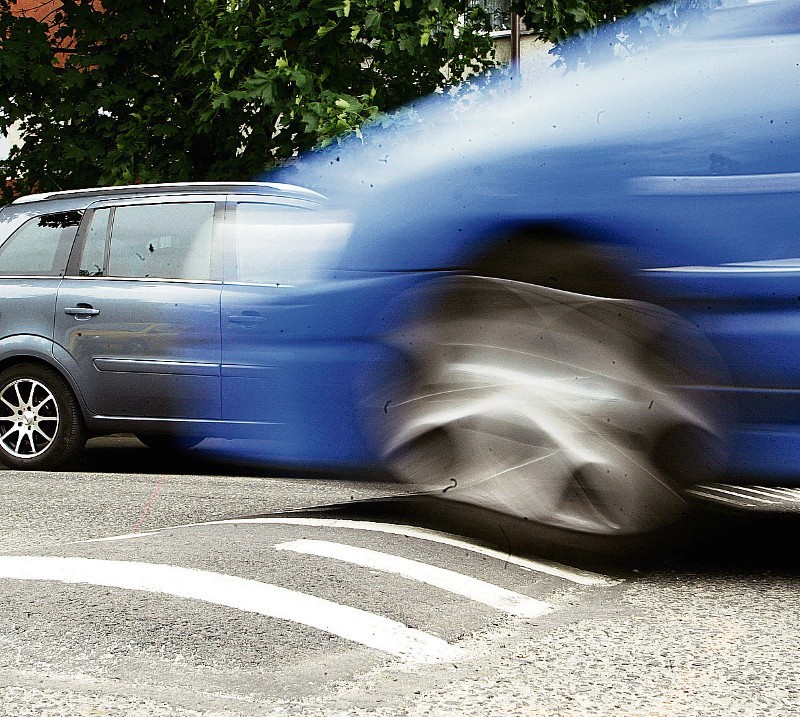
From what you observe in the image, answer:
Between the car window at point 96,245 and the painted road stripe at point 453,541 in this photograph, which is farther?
the car window at point 96,245

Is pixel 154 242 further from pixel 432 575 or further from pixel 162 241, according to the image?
pixel 432 575

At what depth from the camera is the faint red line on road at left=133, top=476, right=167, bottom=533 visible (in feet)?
21.3

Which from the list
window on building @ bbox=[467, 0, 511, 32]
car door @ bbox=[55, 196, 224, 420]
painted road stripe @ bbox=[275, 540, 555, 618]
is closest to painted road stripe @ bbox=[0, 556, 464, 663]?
painted road stripe @ bbox=[275, 540, 555, 618]

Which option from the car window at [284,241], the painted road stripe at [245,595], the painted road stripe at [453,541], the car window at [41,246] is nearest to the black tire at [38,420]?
the car window at [41,246]

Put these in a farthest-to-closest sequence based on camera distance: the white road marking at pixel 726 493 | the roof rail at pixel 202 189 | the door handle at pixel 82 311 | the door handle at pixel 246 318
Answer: the door handle at pixel 82 311 → the roof rail at pixel 202 189 → the door handle at pixel 246 318 → the white road marking at pixel 726 493

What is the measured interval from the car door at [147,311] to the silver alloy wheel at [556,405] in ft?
8.83

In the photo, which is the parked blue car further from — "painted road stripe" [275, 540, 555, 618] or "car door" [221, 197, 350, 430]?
"painted road stripe" [275, 540, 555, 618]

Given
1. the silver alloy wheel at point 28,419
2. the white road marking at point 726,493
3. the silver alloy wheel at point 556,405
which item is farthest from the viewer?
the silver alloy wheel at point 28,419

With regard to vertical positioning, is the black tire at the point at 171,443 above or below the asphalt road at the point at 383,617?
below

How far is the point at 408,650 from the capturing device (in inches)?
165

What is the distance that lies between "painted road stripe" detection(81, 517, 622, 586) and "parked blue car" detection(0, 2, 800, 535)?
18 cm

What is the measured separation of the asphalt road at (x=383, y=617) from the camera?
375 cm

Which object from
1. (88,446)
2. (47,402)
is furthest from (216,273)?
(88,446)

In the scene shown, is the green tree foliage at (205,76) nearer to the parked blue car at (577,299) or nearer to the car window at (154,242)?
the car window at (154,242)
